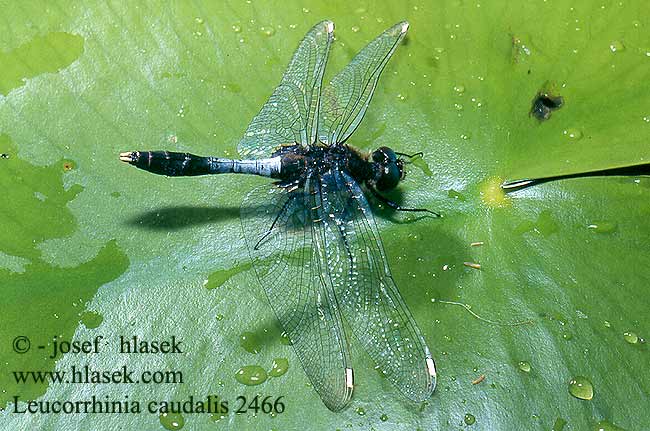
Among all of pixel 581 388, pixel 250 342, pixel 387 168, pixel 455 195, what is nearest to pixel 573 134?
pixel 455 195

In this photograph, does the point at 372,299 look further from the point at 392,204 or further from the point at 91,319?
the point at 91,319

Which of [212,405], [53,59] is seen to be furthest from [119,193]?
[212,405]

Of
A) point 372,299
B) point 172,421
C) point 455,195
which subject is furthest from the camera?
point 455,195

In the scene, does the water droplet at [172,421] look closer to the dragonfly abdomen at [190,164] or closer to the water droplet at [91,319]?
the water droplet at [91,319]

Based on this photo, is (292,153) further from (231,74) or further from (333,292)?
(333,292)

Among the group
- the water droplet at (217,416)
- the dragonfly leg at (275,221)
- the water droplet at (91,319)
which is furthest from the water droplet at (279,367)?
→ the water droplet at (91,319)
